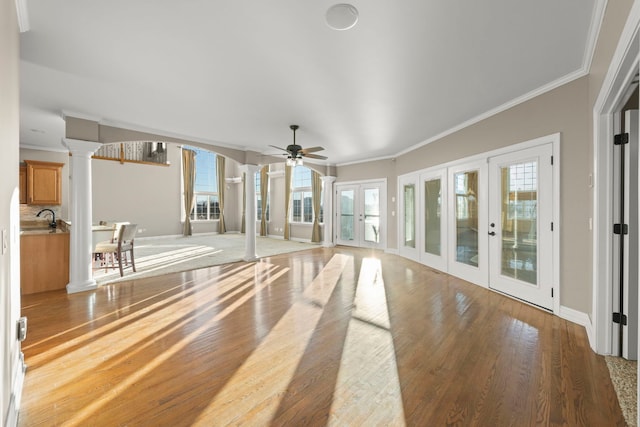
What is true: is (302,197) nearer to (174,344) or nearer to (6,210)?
(174,344)

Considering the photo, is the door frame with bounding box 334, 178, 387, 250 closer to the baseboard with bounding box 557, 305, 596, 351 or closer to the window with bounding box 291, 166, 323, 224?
the window with bounding box 291, 166, 323, 224

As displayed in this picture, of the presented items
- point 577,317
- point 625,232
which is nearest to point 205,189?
point 577,317

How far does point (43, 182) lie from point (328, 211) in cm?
705

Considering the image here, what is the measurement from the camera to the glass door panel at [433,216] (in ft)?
18.5

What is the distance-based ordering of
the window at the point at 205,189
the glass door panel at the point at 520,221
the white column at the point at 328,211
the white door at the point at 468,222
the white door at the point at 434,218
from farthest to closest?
the window at the point at 205,189 → the white column at the point at 328,211 → the white door at the point at 434,218 → the white door at the point at 468,222 → the glass door panel at the point at 520,221

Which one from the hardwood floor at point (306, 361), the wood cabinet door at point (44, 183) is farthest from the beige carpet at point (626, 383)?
the wood cabinet door at point (44, 183)

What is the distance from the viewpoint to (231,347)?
251cm

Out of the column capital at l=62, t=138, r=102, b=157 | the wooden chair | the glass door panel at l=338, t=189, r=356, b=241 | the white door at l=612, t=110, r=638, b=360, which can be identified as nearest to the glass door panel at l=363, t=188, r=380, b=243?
the glass door panel at l=338, t=189, r=356, b=241

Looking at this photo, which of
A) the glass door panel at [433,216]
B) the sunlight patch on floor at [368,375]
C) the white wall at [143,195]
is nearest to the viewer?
the sunlight patch on floor at [368,375]

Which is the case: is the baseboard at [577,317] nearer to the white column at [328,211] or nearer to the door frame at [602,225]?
the door frame at [602,225]

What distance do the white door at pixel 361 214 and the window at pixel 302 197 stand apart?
157 cm

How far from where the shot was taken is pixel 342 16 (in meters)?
2.08

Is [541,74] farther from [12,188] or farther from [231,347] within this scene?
[12,188]

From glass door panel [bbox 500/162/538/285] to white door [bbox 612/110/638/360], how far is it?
47.0 inches
